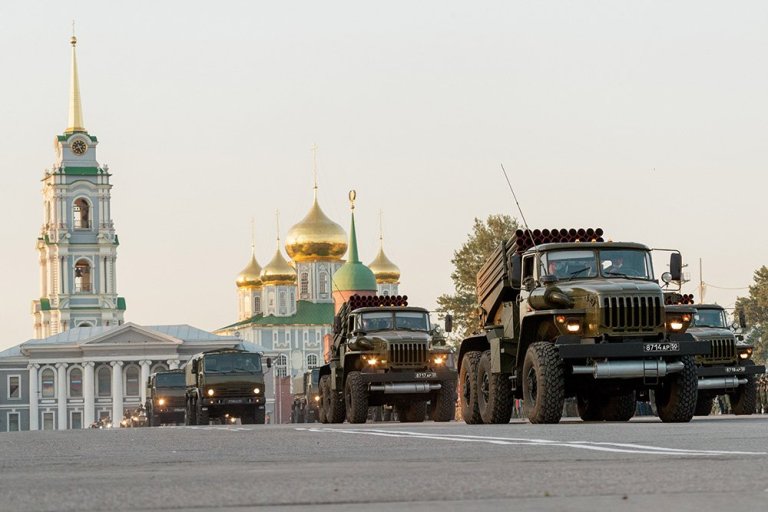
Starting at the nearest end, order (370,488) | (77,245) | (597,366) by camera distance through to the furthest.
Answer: (370,488)
(597,366)
(77,245)

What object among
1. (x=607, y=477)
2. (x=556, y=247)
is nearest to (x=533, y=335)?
(x=556, y=247)

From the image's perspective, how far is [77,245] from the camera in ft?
563

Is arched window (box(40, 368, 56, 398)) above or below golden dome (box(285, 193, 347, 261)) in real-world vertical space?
below

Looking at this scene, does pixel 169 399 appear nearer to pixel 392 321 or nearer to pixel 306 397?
pixel 306 397

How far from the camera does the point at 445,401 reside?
36.0 metres

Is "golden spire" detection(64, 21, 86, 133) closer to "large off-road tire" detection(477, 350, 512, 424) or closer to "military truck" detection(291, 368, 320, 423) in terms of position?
"military truck" detection(291, 368, 320, 423)

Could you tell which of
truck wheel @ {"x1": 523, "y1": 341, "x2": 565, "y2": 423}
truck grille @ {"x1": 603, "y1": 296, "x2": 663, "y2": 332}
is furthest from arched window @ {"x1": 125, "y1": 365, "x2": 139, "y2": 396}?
truck grille @ {"x1": 603, "y1": 296, "x2": 663, "y2": 332}

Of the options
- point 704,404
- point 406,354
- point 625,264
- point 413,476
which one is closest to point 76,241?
point 406,354

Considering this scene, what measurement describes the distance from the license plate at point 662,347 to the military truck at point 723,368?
907cm

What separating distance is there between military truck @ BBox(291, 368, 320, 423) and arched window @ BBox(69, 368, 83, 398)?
91526mm

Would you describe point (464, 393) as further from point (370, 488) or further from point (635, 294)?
point (370, 488)

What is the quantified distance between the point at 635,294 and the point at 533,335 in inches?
74.6

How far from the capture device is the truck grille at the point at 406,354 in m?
35.0

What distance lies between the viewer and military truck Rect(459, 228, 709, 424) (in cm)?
2353
